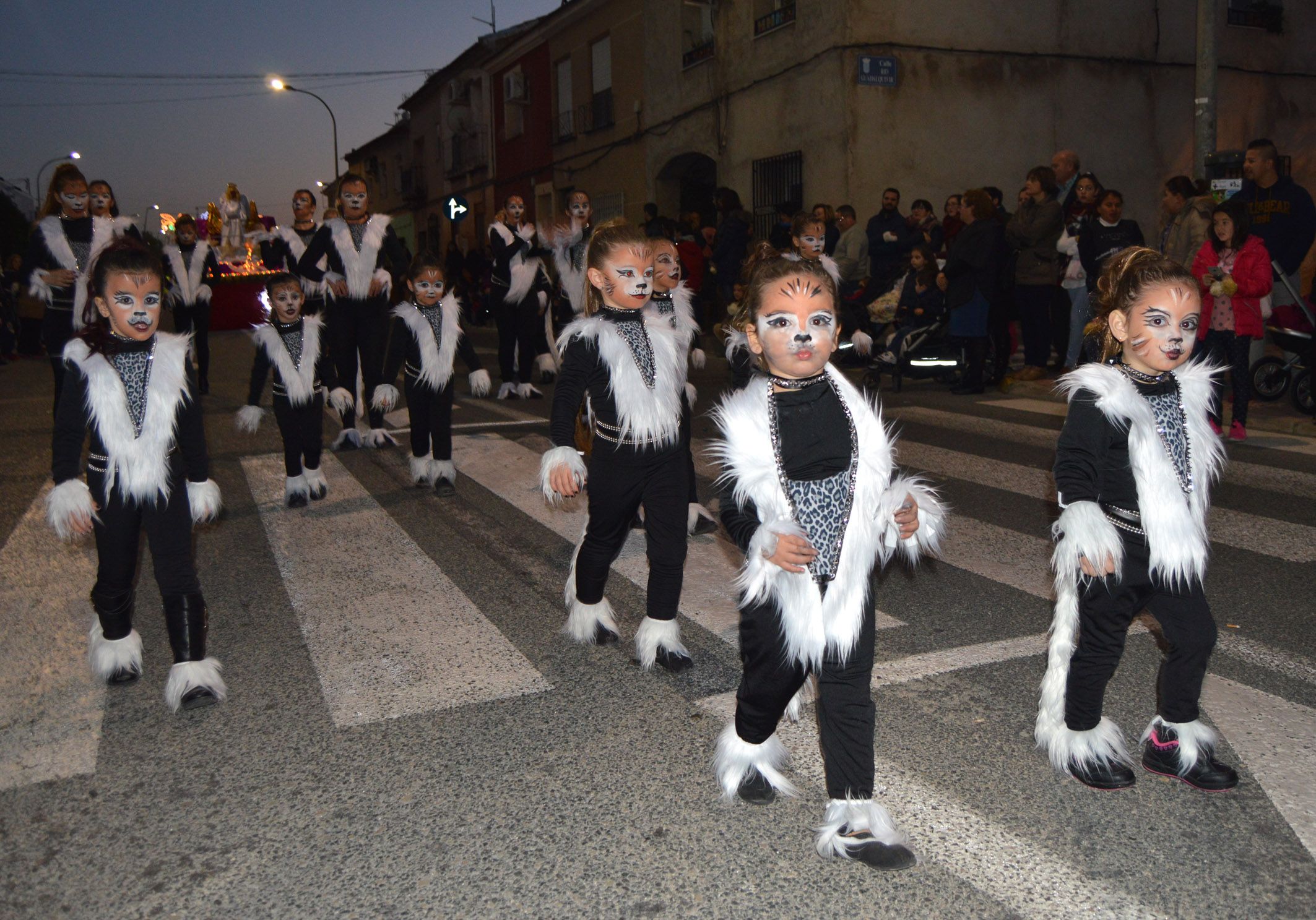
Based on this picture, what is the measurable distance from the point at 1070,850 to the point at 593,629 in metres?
2.15

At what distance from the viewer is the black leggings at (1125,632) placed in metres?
3.09

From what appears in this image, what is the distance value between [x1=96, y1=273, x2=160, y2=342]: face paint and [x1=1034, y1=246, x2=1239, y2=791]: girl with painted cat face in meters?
3.20

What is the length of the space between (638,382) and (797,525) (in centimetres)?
148

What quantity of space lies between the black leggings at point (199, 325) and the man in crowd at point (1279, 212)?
11232 mm

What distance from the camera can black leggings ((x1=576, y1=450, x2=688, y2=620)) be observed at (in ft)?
13.7

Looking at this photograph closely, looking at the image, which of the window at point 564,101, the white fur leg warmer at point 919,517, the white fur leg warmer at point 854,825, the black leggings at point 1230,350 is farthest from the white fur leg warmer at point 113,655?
the window at point 564,101

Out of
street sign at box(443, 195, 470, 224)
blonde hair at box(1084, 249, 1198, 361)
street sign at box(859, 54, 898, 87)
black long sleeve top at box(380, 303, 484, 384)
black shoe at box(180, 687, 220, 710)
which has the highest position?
street sign at box(859, 54, 898, 87)

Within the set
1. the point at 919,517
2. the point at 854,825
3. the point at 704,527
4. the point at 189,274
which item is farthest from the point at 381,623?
the point at 189,274

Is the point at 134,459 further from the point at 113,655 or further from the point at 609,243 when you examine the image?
the point at 609,243

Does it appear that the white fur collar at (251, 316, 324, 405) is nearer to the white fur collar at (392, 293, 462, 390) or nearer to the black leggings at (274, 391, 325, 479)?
the black leggings at (274, 391, 325, 479)

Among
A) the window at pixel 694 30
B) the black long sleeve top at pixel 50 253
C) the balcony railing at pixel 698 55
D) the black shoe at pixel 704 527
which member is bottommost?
the black shoe at pixel 704 527

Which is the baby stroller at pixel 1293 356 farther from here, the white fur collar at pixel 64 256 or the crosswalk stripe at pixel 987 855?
the white fur collar at pixel 64 256

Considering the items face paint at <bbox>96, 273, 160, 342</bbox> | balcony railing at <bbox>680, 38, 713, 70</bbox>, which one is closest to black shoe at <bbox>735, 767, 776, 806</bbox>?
face paint at <bbox>96, 273, 160, 342</bbox>

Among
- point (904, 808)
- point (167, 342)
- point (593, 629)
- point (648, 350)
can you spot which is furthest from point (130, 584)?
point (904, 808)
